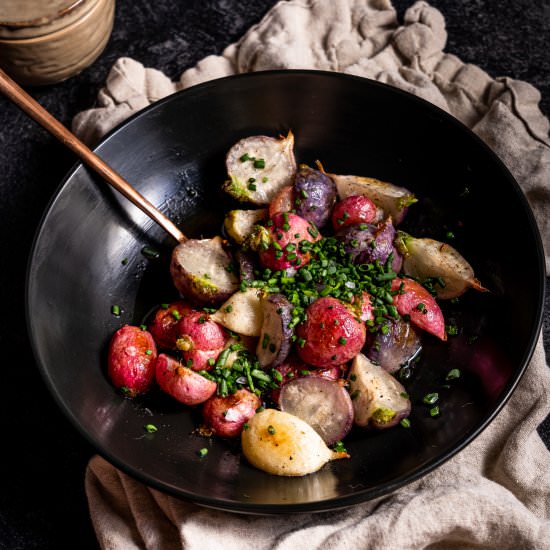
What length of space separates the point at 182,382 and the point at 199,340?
5.0 inches

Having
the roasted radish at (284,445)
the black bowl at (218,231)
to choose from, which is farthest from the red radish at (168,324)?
the roasted radish at (284,445)

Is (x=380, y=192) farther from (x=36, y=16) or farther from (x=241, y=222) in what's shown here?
(x=36, y=16)

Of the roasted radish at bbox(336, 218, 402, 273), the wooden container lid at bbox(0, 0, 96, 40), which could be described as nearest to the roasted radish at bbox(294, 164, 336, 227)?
the roasted radish at bbox(336, 218, 402, 273)

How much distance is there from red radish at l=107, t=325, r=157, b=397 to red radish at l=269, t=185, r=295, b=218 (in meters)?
0.54

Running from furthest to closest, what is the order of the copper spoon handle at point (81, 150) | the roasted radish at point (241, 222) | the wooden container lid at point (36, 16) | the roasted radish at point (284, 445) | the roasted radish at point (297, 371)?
1. the wooden container lid at point (36, 16)
2. the roasted radish at point (241, 222)
3. the copper spoon handle at point (81, 150)
4. the roasted radish at point (297, 371)
5. the roasted radish at point (284, 445)

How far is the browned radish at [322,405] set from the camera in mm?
1919

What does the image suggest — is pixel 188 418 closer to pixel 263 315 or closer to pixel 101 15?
pixel 263 315

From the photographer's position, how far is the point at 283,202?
2176mm

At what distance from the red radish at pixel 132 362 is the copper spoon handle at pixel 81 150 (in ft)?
1.25

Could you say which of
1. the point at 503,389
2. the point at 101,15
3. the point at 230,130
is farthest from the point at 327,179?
the point at 101,15

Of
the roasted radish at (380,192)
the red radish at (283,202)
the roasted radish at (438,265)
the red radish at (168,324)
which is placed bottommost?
the red radish at (168,324)

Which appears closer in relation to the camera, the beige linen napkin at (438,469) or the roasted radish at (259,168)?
the beige linen napkin at (438,469)

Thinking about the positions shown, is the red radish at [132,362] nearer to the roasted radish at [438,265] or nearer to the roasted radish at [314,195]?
the roasted radish at [314,195]

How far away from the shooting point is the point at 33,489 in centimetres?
217
